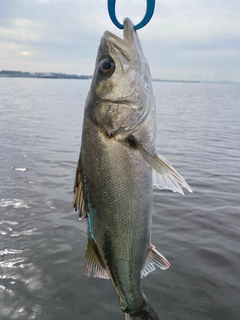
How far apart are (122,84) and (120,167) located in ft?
2.16

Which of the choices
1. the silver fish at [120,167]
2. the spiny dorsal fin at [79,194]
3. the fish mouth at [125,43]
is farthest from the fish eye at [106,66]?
the spiny dorsal fin at [79,194]

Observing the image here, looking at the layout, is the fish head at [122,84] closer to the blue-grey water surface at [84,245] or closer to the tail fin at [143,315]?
the tail fin at [143,315]

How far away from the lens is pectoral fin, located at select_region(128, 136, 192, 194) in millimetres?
2592

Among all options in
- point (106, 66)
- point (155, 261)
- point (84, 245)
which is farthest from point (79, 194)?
point (84, 245)

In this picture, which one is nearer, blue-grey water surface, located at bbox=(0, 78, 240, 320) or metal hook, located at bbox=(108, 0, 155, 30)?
→ metal hook, located at bbox=(108, 0, 155, 30)

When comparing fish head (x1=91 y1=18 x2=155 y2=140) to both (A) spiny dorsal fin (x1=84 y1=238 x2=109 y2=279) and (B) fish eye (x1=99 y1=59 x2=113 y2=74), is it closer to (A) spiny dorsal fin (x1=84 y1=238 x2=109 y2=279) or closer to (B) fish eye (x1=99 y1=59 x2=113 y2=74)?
(B) fish eye (x1=99 y1=59 x2=113 y2=74)

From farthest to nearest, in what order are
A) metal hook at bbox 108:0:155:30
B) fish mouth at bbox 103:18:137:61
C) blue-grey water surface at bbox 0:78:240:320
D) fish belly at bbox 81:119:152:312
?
1. blue-grey water surface at bbox 0:78:240:320
2. fish mouth at bbox 103:18:137:61
3. fish belly at bbox 81:119:152:312
4. metal hook at bbox 108:0:155:30

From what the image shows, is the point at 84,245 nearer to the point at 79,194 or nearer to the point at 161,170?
the point at 79,194

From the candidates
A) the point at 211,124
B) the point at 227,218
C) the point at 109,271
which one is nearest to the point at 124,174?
the point at 109,271

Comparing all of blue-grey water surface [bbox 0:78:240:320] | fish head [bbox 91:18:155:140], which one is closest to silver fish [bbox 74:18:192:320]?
fish head [bbox 91:18:155:140]

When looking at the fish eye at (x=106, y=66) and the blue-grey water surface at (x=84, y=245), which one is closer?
the fish eye at (x=106, y=66)

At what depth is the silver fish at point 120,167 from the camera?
2590 millimetres

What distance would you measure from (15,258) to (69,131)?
1533cm

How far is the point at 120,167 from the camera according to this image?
2.58m
